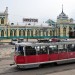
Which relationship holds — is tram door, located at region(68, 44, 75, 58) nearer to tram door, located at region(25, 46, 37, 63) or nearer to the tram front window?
tram door, located at region(25, 46, 37, 63)

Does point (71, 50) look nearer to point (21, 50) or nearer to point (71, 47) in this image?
Result: point (71, 47)

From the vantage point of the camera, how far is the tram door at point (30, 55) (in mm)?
16609

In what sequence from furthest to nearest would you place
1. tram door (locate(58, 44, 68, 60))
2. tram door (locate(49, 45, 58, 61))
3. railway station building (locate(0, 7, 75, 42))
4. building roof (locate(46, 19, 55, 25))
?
building roof (locate(46, 19, 55, 25)), railway station building (locate(0, 7, 75, 42)), tram door (locate(58, 44, 68, 60)), tram door (locate(49, 45, 58, 61))

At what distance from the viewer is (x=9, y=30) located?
73938 millimetres

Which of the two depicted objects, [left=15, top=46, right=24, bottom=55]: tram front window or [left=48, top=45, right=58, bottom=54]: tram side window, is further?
[left=48, top=45, right=58, bottom=54]: tram side window

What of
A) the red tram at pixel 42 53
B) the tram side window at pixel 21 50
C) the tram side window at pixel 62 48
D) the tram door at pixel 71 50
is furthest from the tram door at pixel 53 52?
the tram side window at pixel 21 50

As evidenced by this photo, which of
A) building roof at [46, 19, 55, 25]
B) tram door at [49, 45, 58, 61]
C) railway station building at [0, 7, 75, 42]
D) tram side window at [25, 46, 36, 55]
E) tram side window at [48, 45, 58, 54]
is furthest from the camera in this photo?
building roof at [46, 19, 55, 25]

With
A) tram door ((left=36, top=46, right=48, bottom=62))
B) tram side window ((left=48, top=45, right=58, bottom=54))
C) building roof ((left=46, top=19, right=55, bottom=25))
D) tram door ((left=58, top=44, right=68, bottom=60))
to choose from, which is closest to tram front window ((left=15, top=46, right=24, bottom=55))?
tram door ((left=36, top=46, right=48, bottom=62))

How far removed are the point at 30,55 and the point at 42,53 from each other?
3.68 ft

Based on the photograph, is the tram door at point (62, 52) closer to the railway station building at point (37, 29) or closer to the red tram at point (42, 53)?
the red tram at point (42, 53)

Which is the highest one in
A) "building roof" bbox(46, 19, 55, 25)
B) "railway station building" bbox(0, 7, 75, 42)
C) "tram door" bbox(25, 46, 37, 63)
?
"building roof" bbox(46, 19, 55, 25)

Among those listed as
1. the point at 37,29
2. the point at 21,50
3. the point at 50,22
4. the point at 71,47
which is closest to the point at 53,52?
the point at 71,47

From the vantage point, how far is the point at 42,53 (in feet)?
57.2

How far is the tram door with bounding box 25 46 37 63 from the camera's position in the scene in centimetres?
1661
